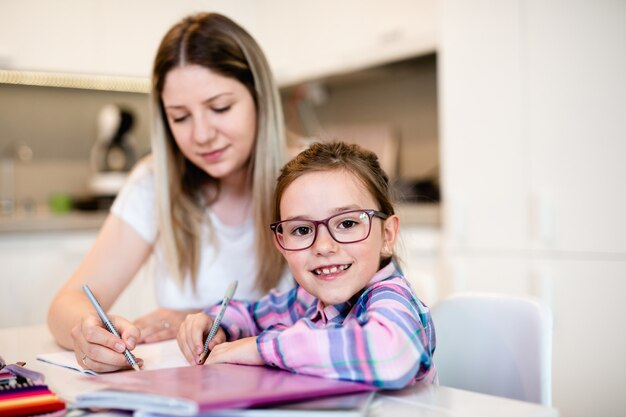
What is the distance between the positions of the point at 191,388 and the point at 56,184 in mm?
3341

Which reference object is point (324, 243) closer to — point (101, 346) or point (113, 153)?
point (101, 346)

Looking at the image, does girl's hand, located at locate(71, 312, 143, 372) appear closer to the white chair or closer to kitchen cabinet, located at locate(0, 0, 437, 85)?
the white chair

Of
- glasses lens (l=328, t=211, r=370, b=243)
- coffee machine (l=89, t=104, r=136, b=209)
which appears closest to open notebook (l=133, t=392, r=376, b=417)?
glasses lens (l=328, t=211, r=370, b=243)

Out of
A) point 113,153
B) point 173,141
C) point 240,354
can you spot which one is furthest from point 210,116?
point 113,153

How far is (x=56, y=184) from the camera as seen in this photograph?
3.80 m

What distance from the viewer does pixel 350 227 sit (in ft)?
3.27

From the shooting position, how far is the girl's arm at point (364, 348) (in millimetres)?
796

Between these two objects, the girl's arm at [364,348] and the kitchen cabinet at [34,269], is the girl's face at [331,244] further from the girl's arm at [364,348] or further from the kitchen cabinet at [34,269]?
the kitchen cabinet at [34,269]

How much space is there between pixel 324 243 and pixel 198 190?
0.76 meters

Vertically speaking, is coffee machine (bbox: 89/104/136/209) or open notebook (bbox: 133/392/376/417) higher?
coffee machine (bbox: 89/104/136/209)

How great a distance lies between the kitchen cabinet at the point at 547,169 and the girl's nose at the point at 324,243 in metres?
1.46

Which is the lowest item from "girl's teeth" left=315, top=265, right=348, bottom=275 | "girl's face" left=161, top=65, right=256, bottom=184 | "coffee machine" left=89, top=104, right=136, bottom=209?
"girl's teeth" left=315, top=265, right=348, bottom=275

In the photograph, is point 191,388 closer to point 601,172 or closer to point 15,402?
point 15,402

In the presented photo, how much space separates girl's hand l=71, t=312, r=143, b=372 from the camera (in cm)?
102
